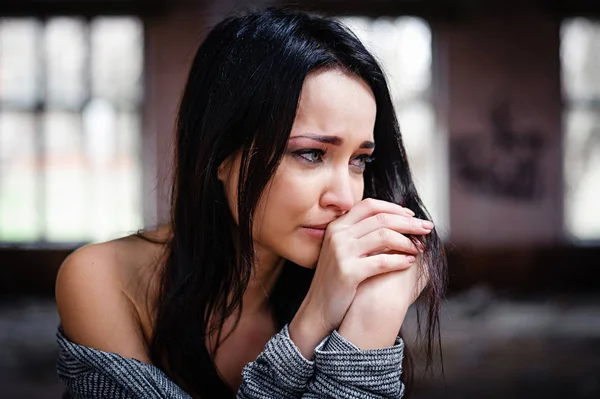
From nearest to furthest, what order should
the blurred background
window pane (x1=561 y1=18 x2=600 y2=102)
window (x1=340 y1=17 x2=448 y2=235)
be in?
the blurred background < window (x1=340 y1=17 x2=448 y2=235) < window pane (x1=561 y1=18 x2=600 y2=102)

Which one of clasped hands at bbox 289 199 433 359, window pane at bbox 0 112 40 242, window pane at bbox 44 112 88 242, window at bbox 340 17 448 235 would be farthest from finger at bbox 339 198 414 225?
window pane at bbox 0 112 40 242

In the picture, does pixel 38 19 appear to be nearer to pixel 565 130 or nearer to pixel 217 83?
pixel 565 130

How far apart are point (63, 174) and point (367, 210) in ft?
22.0

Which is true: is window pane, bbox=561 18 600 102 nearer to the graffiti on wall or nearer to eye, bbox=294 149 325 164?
the graffiti on wall

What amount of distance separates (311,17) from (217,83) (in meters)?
0.22

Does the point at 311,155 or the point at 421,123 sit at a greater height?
the point at 421,123

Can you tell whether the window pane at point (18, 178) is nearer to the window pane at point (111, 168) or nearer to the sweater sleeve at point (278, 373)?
the window pane at point (111, 168)

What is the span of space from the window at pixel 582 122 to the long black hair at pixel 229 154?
658 cm

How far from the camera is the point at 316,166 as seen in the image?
1.20m

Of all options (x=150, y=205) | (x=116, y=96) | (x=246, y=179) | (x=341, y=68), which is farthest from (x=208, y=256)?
(x=116, y=96)

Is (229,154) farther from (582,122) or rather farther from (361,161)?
(582,122)

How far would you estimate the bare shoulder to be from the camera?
129 centimetres

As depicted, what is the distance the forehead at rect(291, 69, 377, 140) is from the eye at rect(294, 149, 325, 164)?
37 mm

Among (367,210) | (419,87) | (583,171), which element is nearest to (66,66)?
(419,87)
